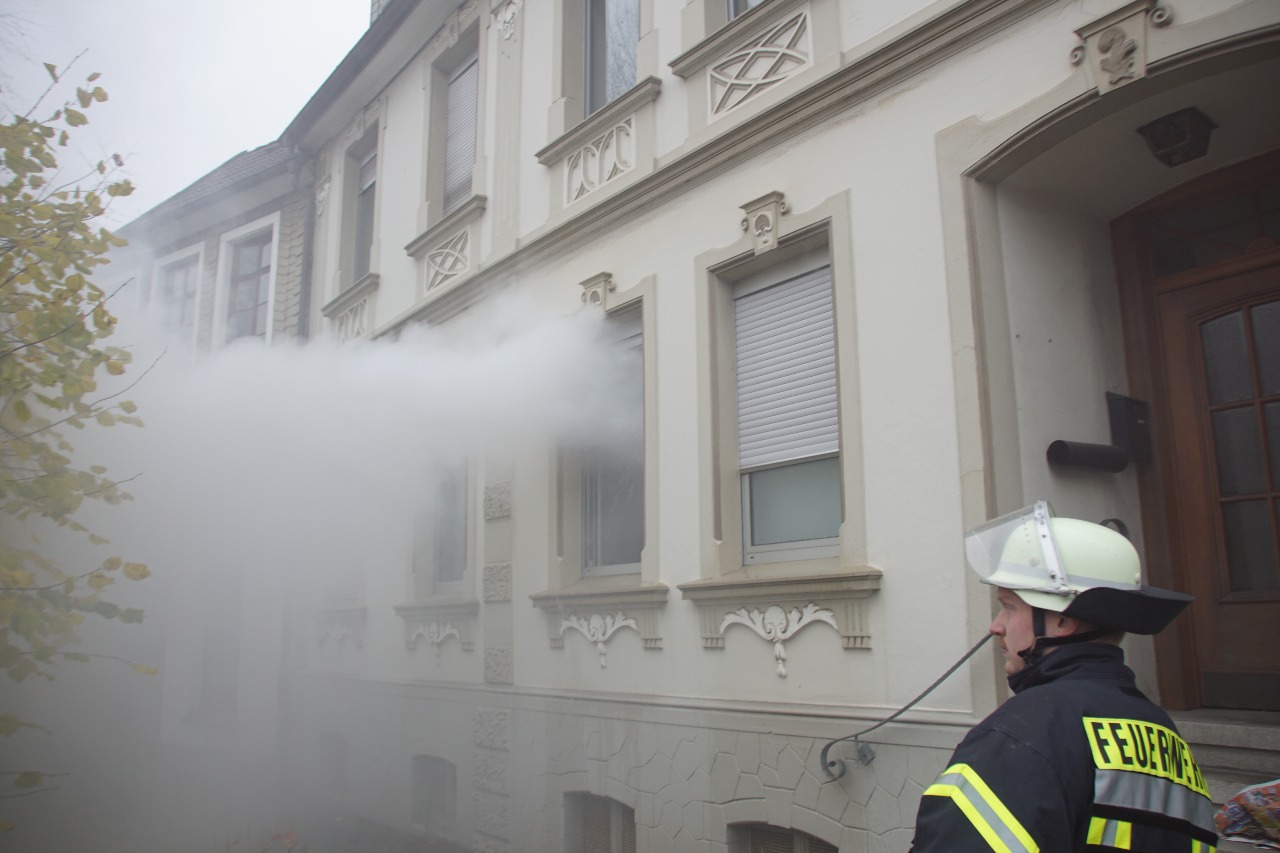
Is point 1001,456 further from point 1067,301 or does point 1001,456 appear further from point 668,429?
point 668,429

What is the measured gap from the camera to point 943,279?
193 inches

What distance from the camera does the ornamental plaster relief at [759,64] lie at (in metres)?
5.89

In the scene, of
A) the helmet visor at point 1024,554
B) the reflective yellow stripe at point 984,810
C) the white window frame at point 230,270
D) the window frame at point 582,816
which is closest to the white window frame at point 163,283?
the white window frame at point 230,270

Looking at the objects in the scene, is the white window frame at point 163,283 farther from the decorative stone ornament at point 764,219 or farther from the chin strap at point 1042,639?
the chin strap at point 1042,639

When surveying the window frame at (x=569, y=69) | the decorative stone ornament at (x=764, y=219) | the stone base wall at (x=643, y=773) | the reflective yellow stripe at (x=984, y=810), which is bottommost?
the stone base wall at (x=643, y=773)

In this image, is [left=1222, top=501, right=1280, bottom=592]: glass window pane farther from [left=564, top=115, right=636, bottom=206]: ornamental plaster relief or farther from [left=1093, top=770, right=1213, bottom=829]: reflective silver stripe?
[left=564, top=115, right=636, bottom=206]: ornamental plaster relief

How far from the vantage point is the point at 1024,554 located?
2.22m

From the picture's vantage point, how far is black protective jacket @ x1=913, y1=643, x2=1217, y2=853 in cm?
178

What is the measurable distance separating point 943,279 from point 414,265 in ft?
21.7

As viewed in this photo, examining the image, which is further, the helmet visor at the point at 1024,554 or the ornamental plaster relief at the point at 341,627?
the ornamental plaster relief at the point at 341,627

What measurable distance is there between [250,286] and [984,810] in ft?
46.0

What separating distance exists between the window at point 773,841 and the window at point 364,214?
8459mm

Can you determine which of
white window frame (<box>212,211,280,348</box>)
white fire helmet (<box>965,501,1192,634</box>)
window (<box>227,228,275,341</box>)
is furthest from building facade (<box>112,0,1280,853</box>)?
window (<box>227,228,275,341</box>)

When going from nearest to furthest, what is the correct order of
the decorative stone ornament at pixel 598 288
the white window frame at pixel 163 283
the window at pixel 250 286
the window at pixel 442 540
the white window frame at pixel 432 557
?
1. the decorative stone ornament at pixel 598 288
2. the white window frame at pixel 432 557
3. the window at pixel 442 540
4. the window at pixel 250 286
5. the white window frame at pixel 163 283
